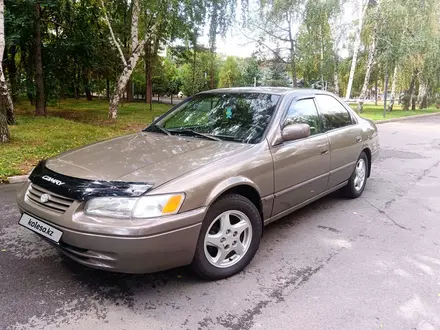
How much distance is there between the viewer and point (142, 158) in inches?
118

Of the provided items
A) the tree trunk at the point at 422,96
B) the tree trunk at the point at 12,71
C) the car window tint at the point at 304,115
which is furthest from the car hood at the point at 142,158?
the tree trunk at the point at 422,96

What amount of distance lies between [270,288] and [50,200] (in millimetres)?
1835

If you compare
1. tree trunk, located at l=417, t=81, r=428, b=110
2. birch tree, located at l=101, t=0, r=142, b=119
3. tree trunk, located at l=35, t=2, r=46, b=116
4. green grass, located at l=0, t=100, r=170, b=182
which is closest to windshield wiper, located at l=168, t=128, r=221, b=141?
green grass, located at l=0, t=100, r=170, b=182

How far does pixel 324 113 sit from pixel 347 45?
20628mm

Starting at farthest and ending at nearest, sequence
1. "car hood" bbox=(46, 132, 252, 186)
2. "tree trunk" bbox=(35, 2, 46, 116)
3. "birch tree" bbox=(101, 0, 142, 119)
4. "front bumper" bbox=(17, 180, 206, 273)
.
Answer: "tree trunk" bbox=(35, 2, 46, 116), "birch tree" bbox=(101, 0, 142, 119), "car hood" bbox=(46, 132, 252, 186), "front bumper" bbox=(17, 180, 206, 273)

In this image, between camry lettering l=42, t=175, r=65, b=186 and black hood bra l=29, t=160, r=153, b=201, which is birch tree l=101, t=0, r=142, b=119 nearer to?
camry lettering l=42, t=175, r=65, b=186

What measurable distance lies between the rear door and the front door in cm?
17

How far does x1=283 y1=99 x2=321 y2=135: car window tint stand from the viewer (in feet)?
12.3

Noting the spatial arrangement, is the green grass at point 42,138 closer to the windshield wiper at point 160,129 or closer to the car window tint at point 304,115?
the windshield wiper at point 160,129

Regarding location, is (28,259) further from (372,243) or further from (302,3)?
(302,3)

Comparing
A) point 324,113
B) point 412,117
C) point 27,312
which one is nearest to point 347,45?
point 412,117

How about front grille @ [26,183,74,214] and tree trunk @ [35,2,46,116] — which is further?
tree trunk @ [35,2,46,116]

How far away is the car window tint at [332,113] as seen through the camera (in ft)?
14.4

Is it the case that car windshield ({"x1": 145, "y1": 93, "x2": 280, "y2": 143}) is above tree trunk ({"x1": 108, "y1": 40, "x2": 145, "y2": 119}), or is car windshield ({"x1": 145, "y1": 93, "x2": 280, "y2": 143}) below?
below
